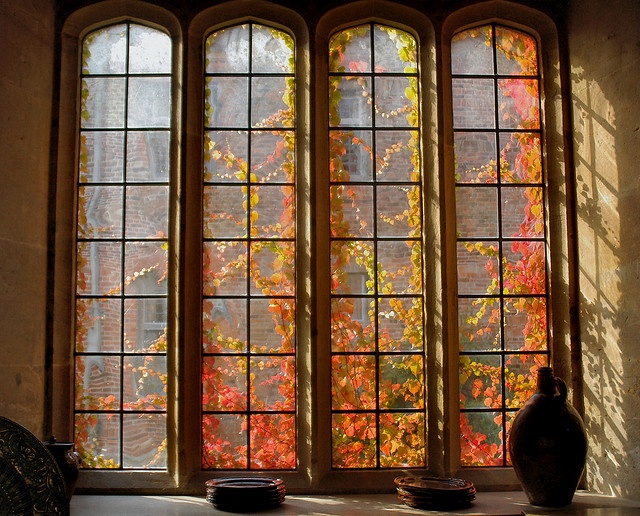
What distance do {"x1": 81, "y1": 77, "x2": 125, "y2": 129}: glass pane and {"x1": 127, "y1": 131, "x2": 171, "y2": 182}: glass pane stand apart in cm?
15

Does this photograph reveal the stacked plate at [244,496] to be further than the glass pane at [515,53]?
No

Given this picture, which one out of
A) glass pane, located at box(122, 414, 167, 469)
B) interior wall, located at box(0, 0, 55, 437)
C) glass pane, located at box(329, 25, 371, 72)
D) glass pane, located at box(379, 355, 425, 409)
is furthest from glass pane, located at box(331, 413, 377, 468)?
glass pane, located at box(329, 25, 371, 72)

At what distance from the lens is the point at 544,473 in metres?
3.95

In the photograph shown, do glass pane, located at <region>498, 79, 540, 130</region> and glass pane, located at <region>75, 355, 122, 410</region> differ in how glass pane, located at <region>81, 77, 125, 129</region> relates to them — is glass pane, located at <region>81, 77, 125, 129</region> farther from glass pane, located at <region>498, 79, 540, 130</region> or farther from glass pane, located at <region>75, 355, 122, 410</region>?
glass pane, located at <region>498, 79, 540, 130</region>

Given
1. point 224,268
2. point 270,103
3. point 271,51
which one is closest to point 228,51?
point 271,51

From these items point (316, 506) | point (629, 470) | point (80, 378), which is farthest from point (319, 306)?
point (629, 470)

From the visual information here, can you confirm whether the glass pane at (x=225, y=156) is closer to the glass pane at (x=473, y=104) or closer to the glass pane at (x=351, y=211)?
the glass pane at (x=351, y=211)

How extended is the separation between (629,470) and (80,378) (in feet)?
9.86

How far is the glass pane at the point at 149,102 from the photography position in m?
4.79

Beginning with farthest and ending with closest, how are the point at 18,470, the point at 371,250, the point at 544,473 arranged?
the point at 371,250 → the point at 544,473 → the point at 18,470

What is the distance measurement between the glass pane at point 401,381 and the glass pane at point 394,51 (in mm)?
1702

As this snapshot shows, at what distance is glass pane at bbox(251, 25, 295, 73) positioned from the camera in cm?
484

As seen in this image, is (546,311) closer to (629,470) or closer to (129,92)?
(629,470)

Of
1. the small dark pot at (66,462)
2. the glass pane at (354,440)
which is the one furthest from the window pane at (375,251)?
the small dark pot at (66,462)
